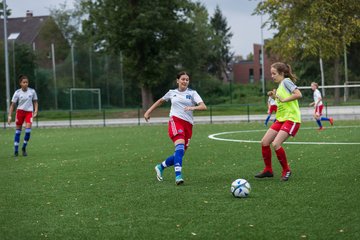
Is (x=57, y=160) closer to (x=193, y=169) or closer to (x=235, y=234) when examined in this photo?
(x=193, y=169)

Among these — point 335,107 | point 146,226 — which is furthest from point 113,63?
point 146,226

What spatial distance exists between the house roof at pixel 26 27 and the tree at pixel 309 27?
139 ft

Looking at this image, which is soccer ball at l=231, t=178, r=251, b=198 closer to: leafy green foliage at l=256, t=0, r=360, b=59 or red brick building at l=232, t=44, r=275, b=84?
leafy green foliage at l=256, t=0, r=360, b=59

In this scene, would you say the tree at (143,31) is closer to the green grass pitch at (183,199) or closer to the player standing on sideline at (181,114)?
the green grass pitch at (183,199)

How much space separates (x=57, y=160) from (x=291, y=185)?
25.1 feet

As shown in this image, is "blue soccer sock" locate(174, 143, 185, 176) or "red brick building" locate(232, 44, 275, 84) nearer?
"blue soccer sock" locate(174, 143, 185, 176)

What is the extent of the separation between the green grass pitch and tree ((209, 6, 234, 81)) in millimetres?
84683

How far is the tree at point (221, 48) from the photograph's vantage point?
4085 inches

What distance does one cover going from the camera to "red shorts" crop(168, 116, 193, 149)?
1121cm

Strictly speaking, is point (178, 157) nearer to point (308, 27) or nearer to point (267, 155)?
point (267, 155)

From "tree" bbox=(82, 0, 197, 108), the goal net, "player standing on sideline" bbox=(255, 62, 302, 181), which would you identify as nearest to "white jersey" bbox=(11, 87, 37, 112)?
"player standing on sideline" bbox=(255, 62, 302, 181)

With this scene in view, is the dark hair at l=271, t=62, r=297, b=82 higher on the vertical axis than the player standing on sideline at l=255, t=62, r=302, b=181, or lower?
higher

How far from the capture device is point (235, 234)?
6.85 m

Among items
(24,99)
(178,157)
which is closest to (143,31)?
(24,99)
